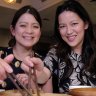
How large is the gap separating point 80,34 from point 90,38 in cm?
13

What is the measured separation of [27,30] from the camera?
4.06 ft

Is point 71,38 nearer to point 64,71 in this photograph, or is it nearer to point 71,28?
point 71,28

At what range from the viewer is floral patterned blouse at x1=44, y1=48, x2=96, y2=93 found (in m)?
1.16

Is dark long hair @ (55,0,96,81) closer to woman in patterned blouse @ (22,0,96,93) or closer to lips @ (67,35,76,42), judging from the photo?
woman in patterned blouse @ (22,0,96,93)

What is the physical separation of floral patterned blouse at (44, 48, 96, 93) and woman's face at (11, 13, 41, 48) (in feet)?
0.44

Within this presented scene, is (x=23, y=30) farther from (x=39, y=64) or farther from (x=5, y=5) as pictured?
(x=5, y=5)

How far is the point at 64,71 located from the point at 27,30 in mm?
311

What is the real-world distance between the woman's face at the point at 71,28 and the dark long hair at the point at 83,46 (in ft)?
0.15

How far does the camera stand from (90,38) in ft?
4.27

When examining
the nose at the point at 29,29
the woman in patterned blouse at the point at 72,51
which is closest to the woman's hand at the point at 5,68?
the woman in patterned blouse at the point at 72,51

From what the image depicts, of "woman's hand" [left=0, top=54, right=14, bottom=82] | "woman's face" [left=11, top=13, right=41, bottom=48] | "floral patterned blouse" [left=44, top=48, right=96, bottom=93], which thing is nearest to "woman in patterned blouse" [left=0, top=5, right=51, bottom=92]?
"woman's face" [left=11, top=13, right=41, bottom=48]

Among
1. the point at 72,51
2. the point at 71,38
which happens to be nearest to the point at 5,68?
the point at 71,38

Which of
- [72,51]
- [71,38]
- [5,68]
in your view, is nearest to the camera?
[5,68]

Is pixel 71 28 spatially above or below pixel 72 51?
above
